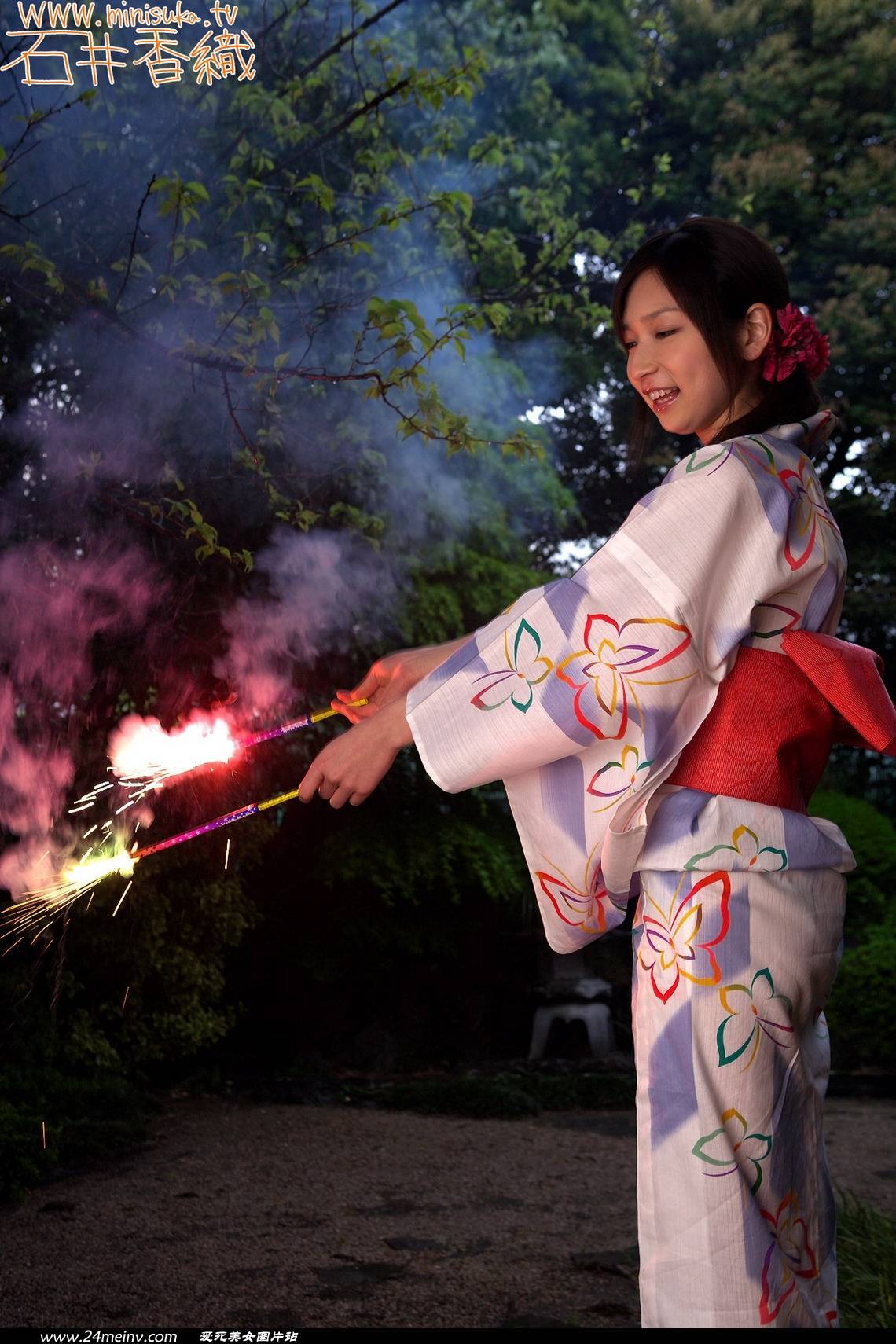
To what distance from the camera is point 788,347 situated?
2043 millimetres

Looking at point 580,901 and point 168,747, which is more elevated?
point 168,747

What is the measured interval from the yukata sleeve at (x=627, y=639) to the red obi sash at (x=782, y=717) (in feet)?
0.15

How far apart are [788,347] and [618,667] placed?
28.2 inches

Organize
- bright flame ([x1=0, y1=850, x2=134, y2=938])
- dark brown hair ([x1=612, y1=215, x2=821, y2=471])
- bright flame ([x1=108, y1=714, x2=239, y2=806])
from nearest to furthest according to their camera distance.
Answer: dark brown hair ([x1=612, y1=215, x2=821, y2=471]), bright flame ([x1=108, y1=714, x2=239, y2=806]), bright flame ([x1=0, y1=850, x2=134, y2=938])

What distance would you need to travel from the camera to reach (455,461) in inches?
265

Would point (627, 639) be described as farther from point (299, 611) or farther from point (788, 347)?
point (299, 611)

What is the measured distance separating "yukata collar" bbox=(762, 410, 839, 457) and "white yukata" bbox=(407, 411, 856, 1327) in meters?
A: 0.07

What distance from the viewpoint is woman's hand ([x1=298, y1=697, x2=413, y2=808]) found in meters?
1.90

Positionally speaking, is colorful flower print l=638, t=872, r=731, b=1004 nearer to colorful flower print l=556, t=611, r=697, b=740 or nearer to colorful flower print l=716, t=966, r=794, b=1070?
colorful flower print l=716, t=966, r=794, b=1070

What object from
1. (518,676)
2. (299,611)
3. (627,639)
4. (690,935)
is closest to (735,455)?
(627,639)

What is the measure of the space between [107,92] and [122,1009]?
12.5ft

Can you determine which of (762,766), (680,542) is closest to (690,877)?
(762,766)

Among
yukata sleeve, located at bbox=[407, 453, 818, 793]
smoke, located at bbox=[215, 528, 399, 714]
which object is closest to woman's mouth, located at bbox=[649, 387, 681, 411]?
yukata sleeve, located at bbox=[407, 453, 818, 793]

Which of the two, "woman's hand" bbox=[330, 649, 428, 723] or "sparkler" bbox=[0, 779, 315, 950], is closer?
"woman's hand" bbox=[330, 649, 428, 723]
